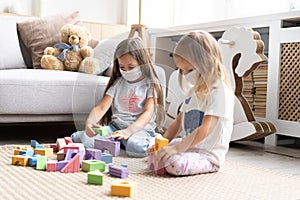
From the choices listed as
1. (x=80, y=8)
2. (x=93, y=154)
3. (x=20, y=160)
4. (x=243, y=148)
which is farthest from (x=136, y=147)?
(x=80, y=8)

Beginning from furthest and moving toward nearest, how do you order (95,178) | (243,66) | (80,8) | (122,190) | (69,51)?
(80,8), (69,51), (243,66), (95,178), (122,190)

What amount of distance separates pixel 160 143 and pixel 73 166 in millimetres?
268

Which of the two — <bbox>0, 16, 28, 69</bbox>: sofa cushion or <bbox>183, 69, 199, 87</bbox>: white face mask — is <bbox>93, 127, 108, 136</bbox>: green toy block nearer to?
<bbox>183, 69, 199, 87</bbox>: white face mask

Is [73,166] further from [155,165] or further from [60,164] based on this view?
[155,165]

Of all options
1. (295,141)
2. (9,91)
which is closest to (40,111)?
(9,91)

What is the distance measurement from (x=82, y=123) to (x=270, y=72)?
0.98 metres

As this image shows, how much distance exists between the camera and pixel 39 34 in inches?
96.7

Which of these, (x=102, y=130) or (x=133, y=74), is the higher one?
(x=133, y=74)

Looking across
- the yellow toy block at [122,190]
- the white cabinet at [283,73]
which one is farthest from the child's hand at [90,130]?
the white cabinet at [283,73]

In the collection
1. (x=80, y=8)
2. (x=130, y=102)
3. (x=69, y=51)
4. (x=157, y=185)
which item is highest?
(x=80, y=8)

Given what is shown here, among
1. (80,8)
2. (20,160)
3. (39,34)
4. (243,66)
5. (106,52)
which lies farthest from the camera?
(80,8)

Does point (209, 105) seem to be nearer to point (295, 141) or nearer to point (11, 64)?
point (295, 141)

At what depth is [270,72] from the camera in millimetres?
2148

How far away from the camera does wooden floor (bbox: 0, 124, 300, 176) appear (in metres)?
1.71
